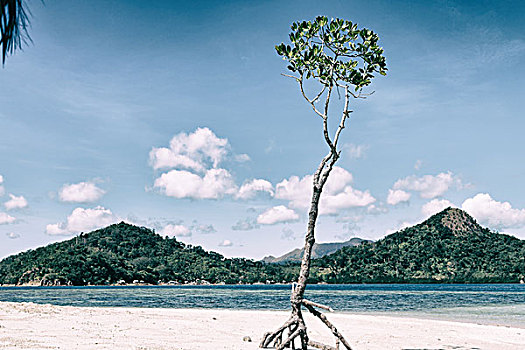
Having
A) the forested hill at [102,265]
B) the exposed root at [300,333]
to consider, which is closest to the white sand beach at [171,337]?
the exposed root at [300,333]

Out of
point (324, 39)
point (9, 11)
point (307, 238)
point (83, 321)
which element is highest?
point (324, 39)

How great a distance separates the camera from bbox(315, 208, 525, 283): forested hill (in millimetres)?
166250

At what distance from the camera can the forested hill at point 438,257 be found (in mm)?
166250

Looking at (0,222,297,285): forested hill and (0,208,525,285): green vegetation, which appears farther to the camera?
(0,208,525,285): green vegetation

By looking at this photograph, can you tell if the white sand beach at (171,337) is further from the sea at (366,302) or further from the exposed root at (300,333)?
the sea at (366,302)

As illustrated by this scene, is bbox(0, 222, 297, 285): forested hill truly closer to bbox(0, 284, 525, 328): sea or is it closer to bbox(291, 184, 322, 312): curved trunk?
bbox(0, 284, 525, 328): sea

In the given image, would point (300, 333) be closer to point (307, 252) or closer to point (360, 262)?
point (307, 252)

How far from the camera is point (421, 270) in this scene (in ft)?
554

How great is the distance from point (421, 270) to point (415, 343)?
162m

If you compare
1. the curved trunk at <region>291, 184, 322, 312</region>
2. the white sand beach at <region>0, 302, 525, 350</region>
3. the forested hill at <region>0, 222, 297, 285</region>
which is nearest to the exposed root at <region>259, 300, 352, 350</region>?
the curved trunk at <region>291, 184, 322, 312</region>

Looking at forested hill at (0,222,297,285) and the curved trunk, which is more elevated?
forested hill at (0,222,297,285)

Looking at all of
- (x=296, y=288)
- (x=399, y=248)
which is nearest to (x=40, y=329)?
(x=296, y=288)

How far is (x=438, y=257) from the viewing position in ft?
577

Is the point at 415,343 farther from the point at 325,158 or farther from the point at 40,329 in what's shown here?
the point at 40,329
